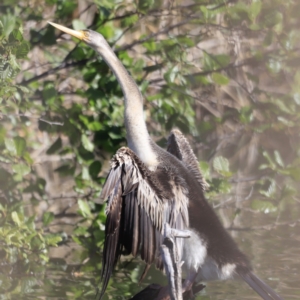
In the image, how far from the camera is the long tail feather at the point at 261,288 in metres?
4.08

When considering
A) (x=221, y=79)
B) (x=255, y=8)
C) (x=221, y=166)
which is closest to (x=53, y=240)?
(x=221, y=166)

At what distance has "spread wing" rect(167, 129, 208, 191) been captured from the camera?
15.6ft

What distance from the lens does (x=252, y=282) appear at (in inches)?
166

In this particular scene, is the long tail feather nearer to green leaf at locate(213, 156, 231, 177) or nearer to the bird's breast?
the bird's breast

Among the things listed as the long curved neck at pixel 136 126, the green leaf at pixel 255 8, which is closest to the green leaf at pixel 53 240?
the long curved neck at pixel 136 126

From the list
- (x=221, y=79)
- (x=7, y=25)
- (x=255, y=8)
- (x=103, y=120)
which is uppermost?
(x=255, y=8)

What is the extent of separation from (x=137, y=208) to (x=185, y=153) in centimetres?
97

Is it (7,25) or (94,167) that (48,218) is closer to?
(94,167)

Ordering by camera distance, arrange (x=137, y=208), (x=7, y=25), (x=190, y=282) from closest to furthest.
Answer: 1. (x=137, y=208)
2. (x=190, y=282)
3. (x=7, y=25)

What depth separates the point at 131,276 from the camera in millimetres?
5457

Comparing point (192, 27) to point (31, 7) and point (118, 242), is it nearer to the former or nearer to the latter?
point (31, 7)

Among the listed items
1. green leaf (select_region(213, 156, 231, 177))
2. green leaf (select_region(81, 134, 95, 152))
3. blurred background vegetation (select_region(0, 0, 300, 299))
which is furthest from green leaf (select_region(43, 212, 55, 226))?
green leaf (select_region(213, 156, 231, 177))

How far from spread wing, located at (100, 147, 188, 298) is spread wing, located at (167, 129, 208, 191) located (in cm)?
48

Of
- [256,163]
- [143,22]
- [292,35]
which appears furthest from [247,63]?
[256,163]
